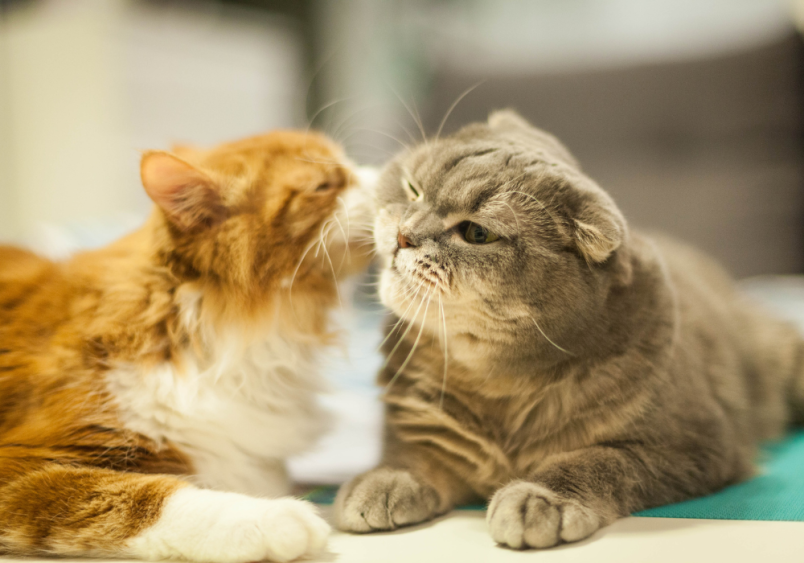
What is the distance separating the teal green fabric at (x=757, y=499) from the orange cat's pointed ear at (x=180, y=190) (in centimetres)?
67

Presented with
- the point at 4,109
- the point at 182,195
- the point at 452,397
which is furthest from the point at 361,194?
the point at 4,109

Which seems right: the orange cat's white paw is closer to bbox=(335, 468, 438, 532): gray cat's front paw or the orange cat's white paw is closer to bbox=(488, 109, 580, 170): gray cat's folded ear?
bbox=(335, 468, 438, 532): gray cat's front paw

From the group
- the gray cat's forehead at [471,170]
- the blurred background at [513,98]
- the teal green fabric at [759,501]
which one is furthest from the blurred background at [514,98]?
the teal green fabric at [759,501]

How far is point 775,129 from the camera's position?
4.29m

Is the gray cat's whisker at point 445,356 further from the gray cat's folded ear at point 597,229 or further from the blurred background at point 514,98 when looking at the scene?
the blurred background at point 514,98

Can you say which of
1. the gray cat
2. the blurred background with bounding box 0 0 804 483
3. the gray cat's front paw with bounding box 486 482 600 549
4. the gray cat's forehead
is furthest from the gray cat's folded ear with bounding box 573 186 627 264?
the blurred background with bounding box 0 0 804 483

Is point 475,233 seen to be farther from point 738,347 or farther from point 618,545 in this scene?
point 738,347

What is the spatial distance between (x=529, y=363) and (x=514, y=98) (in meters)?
3.79

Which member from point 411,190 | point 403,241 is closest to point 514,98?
point 411,190

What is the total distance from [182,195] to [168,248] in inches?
4.7

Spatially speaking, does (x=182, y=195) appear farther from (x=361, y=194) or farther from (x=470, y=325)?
(x=470, y=325)

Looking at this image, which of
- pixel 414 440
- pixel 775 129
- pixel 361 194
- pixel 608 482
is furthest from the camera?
pixel 775 129

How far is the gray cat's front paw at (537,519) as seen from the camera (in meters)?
1.07

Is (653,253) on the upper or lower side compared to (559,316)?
upper
